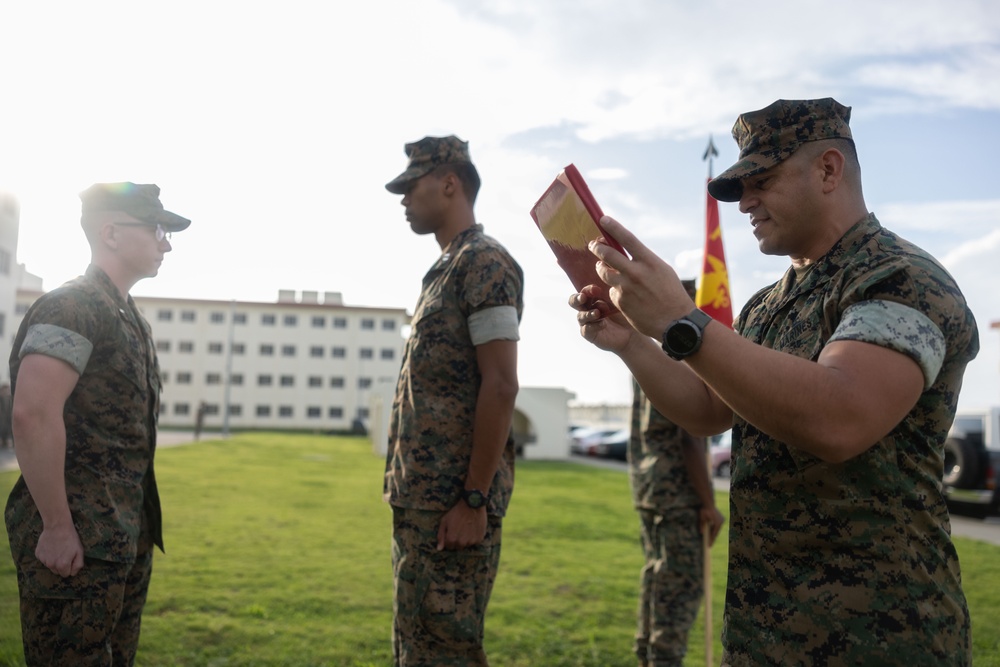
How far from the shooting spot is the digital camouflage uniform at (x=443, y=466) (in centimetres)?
271

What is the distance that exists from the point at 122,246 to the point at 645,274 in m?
2.25

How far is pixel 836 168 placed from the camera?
5.67 feet

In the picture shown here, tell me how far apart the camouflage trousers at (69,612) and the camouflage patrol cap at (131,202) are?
1287 mm

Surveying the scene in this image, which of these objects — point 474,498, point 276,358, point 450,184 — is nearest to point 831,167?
point 474,498

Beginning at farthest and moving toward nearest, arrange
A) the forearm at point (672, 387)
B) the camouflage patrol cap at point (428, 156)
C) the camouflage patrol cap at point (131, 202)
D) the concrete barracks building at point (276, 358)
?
the concrete barracks building at point (276, 358) < the camouflage patrol cap at point (428, 156) < the camouflage patrol cap at point (131, 202) < the forearm at point (672, 387)

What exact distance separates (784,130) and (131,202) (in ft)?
7.93

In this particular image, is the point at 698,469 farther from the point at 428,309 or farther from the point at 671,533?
the point at 428,309

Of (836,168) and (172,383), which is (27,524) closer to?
(836,168)

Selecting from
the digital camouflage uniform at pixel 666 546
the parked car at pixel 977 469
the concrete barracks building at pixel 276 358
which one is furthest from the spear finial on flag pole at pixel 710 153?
the concrete barracks building at pixel 276 358

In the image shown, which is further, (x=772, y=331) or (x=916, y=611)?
(x=772, y=331)

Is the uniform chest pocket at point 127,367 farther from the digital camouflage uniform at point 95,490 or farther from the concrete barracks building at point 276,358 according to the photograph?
the concrete barracks building at point 276,358

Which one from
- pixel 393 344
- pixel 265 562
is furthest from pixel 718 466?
pixel 393 344

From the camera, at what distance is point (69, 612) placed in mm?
2500

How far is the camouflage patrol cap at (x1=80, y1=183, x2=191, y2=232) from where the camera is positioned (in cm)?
292
